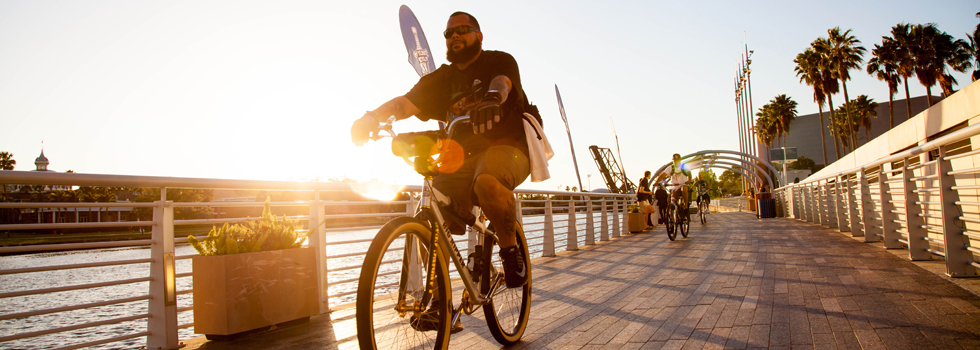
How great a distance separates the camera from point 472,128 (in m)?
2.42

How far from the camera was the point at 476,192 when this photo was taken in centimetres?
232

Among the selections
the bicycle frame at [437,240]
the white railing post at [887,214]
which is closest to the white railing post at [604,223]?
the white railing post at [887,214]

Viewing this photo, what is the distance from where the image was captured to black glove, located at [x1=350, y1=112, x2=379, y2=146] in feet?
7.22

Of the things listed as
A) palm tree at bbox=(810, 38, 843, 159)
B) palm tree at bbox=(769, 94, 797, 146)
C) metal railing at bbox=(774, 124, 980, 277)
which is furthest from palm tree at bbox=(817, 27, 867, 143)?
metal railing at bbox=(774, 124, 980, 277)

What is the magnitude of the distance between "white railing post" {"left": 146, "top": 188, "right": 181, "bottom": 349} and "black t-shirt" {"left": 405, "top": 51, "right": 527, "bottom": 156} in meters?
1.64

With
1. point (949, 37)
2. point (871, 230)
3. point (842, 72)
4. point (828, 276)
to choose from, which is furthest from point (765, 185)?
point (828, 276)

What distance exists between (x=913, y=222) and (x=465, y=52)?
190 inches

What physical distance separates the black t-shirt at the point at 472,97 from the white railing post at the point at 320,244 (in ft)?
5.38

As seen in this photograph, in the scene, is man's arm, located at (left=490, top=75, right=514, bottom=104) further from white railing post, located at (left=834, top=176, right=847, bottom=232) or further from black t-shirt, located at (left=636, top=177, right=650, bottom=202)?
black t-shirt, located at (left=636, top=177, right=650, bottom=202)

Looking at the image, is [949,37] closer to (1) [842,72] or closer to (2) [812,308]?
(1) [842,72]

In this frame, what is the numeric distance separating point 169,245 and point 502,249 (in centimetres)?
193

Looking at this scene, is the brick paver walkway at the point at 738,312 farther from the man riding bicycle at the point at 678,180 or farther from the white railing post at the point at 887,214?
the man riding bicycle at the point at 678,180

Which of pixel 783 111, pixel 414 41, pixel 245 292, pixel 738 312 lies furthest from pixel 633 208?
pixel 783 111

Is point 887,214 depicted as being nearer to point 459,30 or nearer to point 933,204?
point 933,204
